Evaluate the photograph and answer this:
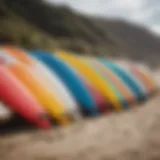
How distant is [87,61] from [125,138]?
2067mm

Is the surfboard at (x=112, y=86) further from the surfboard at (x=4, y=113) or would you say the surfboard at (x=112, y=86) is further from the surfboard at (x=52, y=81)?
the surfboard at (x=4, y=113)

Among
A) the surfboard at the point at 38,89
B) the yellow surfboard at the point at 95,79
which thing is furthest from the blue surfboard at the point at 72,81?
the surfboard at the point at 38,89

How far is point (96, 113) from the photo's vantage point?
381 centimetres

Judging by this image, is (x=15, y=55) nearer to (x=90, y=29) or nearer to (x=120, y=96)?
(x=120, y=96)

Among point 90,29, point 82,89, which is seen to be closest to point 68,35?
point 90,29

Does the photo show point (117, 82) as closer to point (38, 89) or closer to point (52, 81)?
point (52, 81)

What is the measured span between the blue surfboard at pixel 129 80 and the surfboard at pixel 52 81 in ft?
4.57

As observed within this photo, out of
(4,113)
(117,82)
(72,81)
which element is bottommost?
(4,113)

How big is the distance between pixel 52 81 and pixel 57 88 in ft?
0.30

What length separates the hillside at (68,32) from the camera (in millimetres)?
6837

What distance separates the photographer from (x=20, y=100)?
2.99 m

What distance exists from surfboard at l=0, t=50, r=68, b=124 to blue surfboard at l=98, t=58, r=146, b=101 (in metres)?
1.74

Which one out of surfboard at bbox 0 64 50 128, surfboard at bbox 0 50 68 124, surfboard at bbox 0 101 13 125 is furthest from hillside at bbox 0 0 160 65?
surfboard at bbox 0 101 13 125

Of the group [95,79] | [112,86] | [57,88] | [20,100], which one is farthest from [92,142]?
[112,86]
